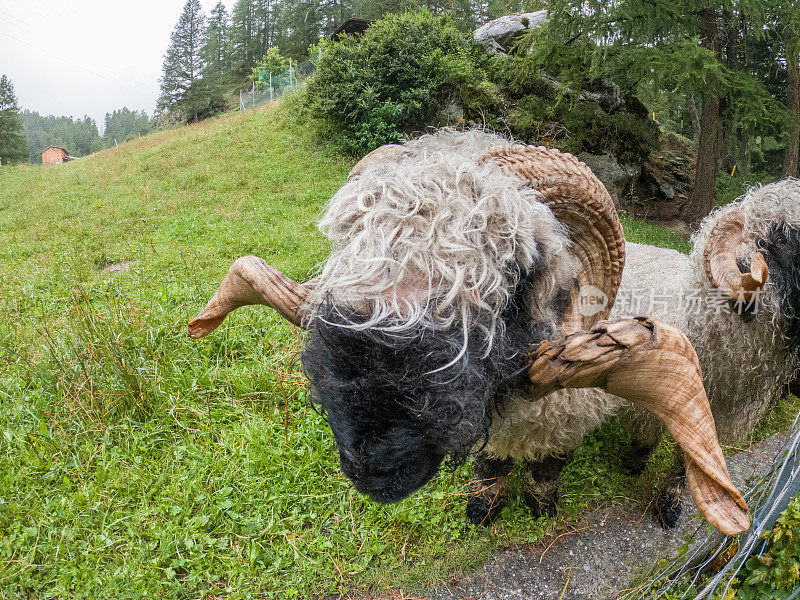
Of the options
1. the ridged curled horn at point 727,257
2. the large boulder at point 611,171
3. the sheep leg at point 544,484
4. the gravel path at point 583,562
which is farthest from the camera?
the large boulder at point 611,171

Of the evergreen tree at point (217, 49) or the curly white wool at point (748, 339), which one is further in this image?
the evergreen tree at point (217, 49)

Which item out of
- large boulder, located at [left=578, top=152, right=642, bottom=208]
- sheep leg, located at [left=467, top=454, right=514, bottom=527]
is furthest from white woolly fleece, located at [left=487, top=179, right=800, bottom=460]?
large boulder, located at [left=578, top=152, right=642, bottom=208]

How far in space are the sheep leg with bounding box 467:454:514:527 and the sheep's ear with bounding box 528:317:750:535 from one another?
1.88 m

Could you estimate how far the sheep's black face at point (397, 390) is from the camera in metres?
1.62

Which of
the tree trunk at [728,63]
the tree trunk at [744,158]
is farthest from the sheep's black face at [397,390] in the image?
the tree trunk at [744,158]

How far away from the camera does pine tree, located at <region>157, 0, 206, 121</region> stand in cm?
3644

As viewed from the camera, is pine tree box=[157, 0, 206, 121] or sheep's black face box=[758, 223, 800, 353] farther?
pine tree box=[157, 0, 206, 121]

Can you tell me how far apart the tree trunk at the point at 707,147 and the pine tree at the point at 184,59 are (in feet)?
111

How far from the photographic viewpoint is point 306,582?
312 cm

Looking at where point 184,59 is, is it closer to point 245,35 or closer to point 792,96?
point 245,35

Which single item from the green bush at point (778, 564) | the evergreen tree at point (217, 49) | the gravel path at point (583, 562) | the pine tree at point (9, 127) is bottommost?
the gravel path at point (583, 562)

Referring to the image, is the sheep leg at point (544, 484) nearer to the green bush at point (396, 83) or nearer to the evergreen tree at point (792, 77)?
the evergreen tree at point (792, 77)

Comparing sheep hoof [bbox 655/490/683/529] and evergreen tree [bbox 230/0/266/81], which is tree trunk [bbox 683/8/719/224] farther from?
evergreen tree [bbox 230/0/266/81]

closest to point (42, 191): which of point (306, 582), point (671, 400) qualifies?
point (306, 582)
